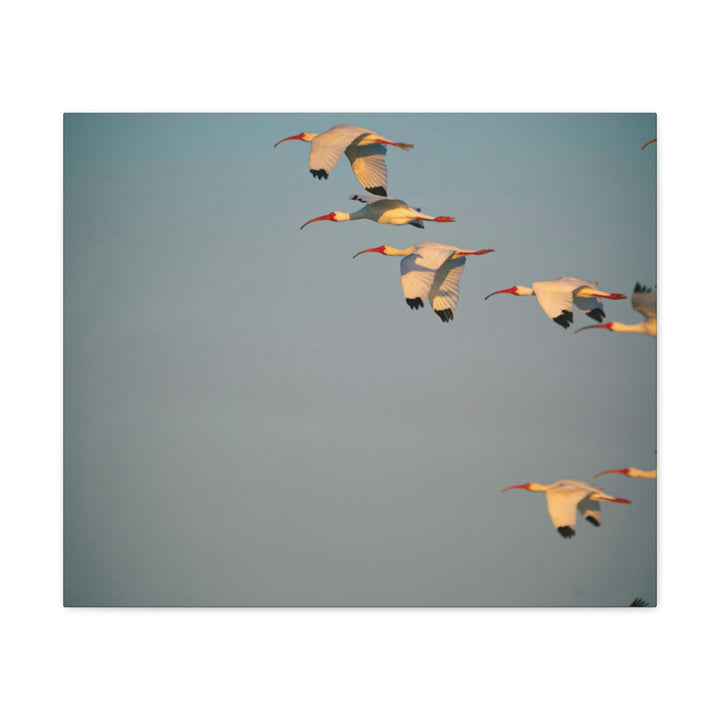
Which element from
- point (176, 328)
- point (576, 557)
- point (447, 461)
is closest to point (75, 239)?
point (176, 328)

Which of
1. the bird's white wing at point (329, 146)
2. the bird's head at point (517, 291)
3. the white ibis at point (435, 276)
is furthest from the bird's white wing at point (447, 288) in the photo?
the bird's white wing at point (329, 146)

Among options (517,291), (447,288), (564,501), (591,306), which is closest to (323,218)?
(447,288)

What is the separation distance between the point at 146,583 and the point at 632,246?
2259 millimetres

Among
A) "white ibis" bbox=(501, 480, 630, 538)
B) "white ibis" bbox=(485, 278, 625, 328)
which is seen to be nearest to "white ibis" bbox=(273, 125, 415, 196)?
"white ibis" bbox=(485, 278, 625, 328)

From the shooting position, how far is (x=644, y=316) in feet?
10.5

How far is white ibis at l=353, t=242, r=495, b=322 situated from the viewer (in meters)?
3.20

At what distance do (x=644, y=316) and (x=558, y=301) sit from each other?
0.33m

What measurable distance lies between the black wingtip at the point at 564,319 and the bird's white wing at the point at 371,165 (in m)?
0.81

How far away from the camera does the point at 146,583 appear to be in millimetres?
3213

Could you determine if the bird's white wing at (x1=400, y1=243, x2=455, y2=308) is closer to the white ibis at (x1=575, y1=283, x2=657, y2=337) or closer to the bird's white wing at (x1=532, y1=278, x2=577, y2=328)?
the bird's white wing at (x1=532, y1=278, x2=577, y2=328)

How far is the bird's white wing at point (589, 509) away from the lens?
3168 mm

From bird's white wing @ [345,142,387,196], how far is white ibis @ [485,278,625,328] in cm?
68
